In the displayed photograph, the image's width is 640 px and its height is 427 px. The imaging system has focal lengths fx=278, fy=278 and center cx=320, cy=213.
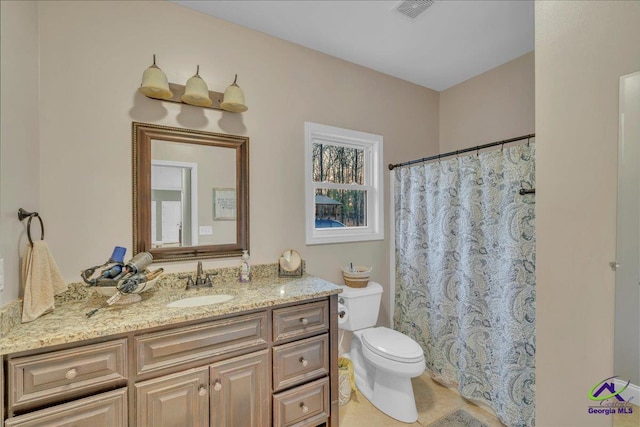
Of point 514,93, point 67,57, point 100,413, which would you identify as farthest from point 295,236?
point 514,93

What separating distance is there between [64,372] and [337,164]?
2.14 m

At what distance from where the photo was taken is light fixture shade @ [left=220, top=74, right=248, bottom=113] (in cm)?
179

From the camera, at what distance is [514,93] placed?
2.39m

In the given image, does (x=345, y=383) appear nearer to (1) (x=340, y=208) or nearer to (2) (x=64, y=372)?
(1) (x=340, y=208)

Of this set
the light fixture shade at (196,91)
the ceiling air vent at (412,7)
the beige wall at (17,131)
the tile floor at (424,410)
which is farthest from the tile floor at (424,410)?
the ceiling air vent at (412,7)

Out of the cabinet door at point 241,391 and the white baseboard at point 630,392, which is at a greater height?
the white baseboard at point 630,392

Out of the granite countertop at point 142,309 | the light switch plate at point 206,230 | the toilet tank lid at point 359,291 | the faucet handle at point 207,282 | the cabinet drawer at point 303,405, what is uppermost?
the light switch plate at point 206,230

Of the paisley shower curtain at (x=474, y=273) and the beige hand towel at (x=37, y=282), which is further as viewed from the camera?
the paisley shower curtain at (x=474, y=273)

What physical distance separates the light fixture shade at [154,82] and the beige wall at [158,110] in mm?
117

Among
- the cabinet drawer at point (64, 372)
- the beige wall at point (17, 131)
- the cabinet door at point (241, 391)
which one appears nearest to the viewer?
the cabinet drawer at point (64, 372)

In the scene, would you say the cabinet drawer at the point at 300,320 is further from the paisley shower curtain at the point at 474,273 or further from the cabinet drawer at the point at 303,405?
the paisley shower curtain at the point at 474,273

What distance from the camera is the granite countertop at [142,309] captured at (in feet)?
3.52

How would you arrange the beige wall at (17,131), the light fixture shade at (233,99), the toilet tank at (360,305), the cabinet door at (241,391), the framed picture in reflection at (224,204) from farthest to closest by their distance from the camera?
the toilet tank at (360,305)
the framed picture in reflection at (224,204)
the light fixture shade at (233,99)
the cabinet door at (241,391)
the beige wall at (17,131)

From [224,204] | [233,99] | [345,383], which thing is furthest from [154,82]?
[345,383]
